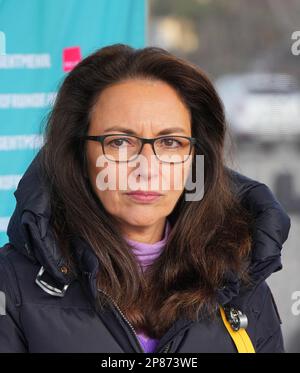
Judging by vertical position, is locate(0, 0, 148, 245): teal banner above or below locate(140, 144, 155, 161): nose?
above

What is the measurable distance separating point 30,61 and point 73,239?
35.2 inches

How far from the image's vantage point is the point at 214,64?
15.1 meters

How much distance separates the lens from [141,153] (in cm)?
205

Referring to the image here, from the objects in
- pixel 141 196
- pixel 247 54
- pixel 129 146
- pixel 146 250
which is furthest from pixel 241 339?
pixel 247 54

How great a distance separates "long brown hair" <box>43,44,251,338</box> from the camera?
2.11m

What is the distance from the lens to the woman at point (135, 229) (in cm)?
199

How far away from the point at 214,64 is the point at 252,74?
58.4 inches

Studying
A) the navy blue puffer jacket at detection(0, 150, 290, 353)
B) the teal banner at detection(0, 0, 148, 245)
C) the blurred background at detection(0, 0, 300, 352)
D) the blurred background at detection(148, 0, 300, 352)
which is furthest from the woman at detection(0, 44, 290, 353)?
the blurred background at detection(148, 0, 300, 352)

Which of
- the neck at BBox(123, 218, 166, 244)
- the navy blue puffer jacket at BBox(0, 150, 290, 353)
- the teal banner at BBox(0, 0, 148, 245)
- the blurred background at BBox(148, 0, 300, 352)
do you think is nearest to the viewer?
the navy blue puffer jacket at BBox(0, 150, 290, 353)

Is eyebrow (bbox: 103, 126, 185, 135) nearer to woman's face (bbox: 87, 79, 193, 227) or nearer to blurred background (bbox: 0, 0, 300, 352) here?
woman's face (bbox: 87, 79, 193, 227)

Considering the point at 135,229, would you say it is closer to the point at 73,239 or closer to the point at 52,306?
the point at 73,239

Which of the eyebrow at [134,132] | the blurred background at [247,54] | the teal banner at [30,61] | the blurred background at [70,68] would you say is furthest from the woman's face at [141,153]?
the blurred background at [247,54]

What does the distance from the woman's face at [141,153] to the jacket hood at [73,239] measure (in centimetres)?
15

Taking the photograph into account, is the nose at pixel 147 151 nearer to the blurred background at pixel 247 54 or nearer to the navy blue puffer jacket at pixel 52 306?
the navy blue puffer jacket at pixel 52 306
